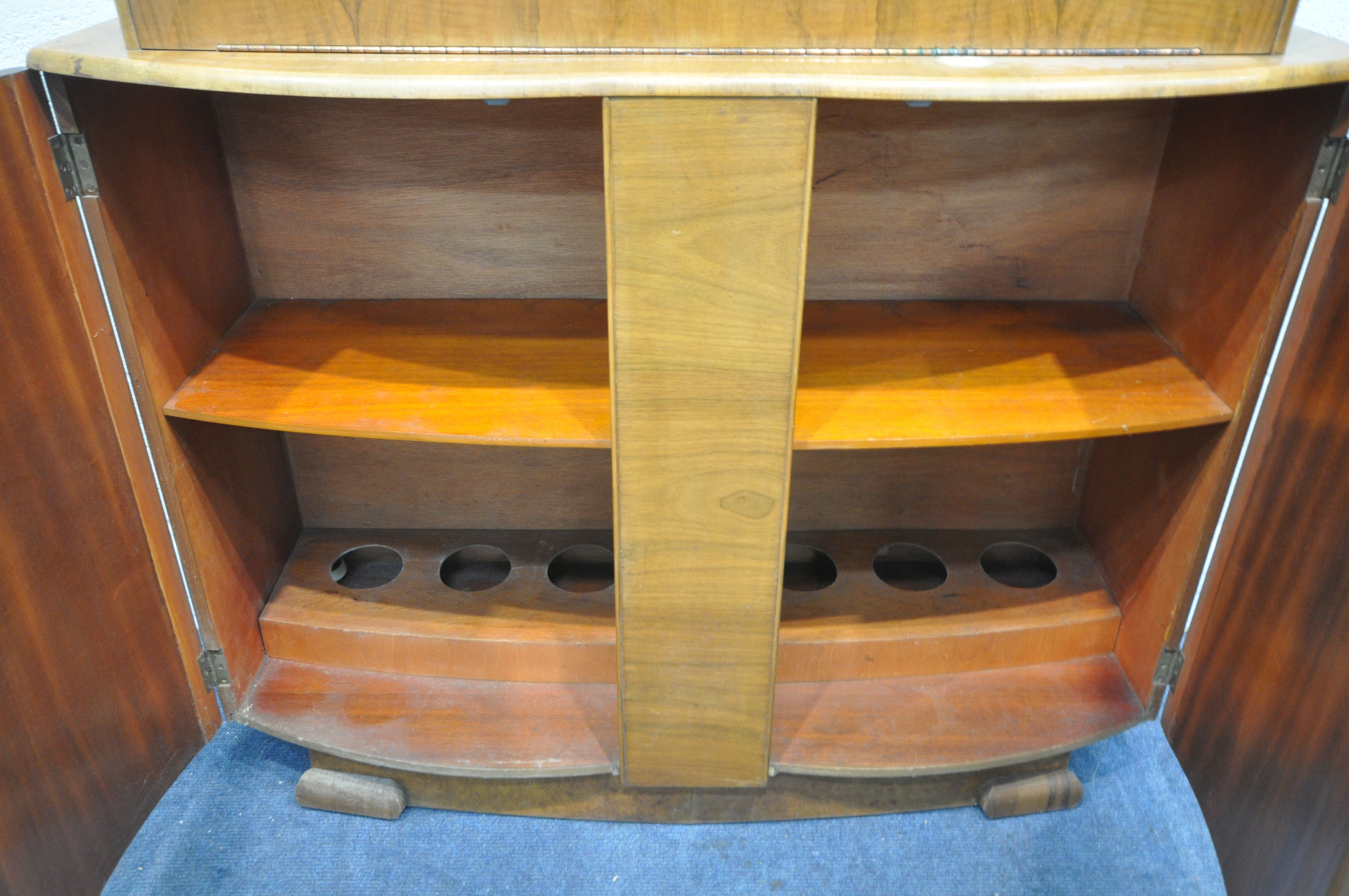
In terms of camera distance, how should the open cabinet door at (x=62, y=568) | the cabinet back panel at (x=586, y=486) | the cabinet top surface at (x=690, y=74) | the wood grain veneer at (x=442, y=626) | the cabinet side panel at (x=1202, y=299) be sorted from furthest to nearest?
1. the cabinet back panel at (x=586, y=486)
2. the wood grain veneer at (x=442, y=626)
3. the cabinet side panel at (x=1202, y=299)
4. the open cabinet door at (x=62, y=568)
5. the cabinet top surface at (x=690, y=74)

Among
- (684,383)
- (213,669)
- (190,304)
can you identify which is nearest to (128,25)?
(190,304)

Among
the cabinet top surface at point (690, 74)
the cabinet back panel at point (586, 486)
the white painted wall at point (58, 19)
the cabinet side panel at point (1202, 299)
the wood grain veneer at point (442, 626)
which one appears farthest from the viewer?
the cabinet back panel at point (586, 486)

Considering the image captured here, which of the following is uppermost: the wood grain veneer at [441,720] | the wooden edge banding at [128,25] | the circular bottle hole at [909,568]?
the wooden edge banding at [128,25]

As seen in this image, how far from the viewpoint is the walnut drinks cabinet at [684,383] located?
1161 mm

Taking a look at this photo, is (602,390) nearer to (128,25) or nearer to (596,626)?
(596,626)

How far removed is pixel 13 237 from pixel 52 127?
142mm

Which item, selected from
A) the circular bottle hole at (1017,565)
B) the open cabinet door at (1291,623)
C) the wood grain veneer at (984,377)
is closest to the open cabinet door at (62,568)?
the wood grain veneer at (984,377)

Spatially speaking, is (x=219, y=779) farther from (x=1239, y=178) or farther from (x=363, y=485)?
(x=1239, y=178)

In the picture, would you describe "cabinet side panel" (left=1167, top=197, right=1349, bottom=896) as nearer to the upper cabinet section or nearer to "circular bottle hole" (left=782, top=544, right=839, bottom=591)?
the upper cabinet section

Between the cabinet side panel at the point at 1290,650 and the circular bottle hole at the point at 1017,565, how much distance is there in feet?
1.13

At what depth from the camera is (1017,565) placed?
1.93m

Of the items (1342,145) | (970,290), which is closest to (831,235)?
(970,290)

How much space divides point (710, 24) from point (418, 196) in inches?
24.2

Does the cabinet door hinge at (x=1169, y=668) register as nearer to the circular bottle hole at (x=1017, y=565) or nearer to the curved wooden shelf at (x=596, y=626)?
the curved wooden shelf at (x=596, y=626)
